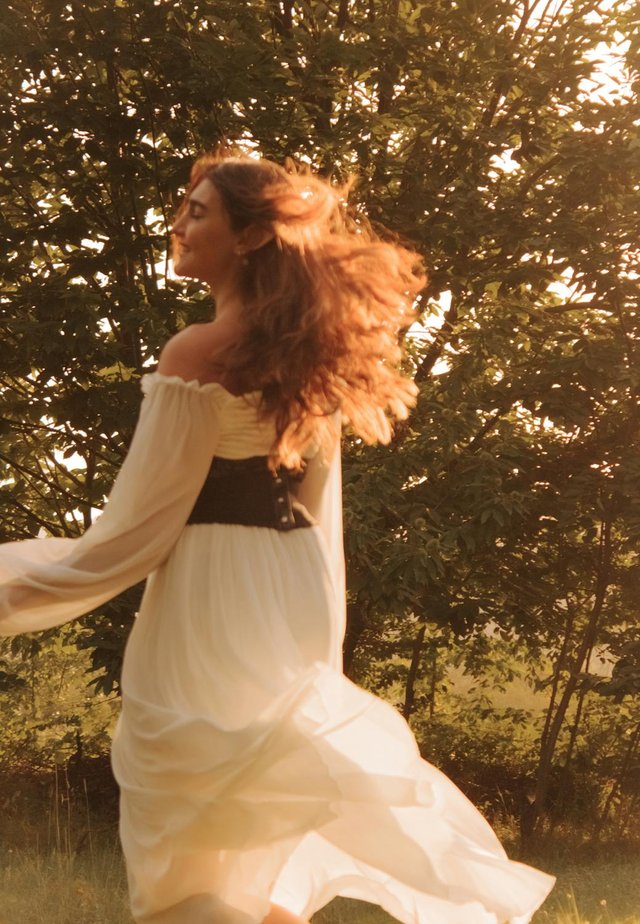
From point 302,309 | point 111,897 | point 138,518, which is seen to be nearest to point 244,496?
point 138,518

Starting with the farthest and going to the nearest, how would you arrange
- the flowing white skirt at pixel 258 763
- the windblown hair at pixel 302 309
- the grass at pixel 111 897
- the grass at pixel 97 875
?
1. the grass at pixel 97 875
2. the grass at pixel 111 897
3. the windblown hair at pixel 302 309
4. the flowing white skirt at pixel 258 763

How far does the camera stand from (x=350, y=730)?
2346 mm

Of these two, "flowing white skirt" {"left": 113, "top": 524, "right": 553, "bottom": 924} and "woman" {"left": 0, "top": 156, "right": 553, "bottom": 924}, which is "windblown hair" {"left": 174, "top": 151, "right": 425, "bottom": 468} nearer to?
"woman" {"left": 0, "top": 156, "right": 553, "bottom": 924}

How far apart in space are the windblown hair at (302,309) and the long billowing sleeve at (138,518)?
0.38ft

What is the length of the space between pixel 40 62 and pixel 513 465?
3271 millimetres

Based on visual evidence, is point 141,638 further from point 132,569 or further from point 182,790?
point 182,790

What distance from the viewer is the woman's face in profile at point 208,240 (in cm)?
251

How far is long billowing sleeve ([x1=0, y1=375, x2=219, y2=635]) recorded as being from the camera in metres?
2.38

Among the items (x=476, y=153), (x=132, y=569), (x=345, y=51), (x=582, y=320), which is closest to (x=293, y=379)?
(x=132, y=569)

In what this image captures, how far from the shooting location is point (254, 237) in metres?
2.49

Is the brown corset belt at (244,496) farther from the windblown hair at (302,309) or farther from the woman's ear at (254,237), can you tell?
the woman's ear at (254,237)

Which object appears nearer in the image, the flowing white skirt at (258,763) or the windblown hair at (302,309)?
the flowing white skirt at (258,763)

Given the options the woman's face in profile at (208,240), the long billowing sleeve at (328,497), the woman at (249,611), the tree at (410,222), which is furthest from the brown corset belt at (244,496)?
the tree at (410,222)

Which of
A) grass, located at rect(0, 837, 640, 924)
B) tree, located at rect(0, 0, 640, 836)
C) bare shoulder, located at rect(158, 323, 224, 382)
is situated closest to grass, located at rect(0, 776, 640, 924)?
grass, located at rect(0, 837, 640, 924)
